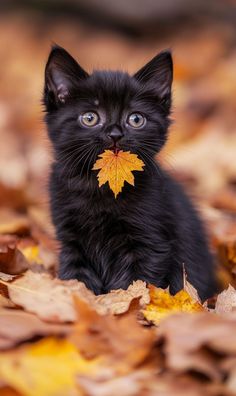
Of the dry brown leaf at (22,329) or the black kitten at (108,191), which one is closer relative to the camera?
the dry brown leaf at (22,329)

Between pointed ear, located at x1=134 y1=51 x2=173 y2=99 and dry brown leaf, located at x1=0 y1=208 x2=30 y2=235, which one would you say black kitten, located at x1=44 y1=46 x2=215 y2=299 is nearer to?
pointed ear, located at x1=134 y1=51 x2=173 y2=99

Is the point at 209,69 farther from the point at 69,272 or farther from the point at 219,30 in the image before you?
the point at 69,272

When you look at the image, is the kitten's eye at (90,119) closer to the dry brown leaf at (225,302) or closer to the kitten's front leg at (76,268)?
the kitten's front leg at (76,268)

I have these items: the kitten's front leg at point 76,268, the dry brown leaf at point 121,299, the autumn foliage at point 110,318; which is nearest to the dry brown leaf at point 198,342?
the autumn foliage at point 110,318

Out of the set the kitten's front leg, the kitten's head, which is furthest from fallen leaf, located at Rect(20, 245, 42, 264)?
the kitten's head

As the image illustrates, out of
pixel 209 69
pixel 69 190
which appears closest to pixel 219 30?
pixel 209 69

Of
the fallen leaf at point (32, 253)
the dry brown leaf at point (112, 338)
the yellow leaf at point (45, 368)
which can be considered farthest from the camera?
the fallen leaf at point (32, 253)

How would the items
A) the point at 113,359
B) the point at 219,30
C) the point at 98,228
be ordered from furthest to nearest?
the point at 219,30, the point at 98,228, the point at 113,359

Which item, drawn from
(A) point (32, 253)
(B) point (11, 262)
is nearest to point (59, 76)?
(B) point (11, 262)

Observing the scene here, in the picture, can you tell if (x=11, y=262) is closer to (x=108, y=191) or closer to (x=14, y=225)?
(x=108, y=191)
